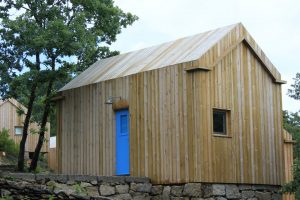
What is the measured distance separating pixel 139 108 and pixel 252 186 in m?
3.94

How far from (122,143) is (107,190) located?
87.6 inches

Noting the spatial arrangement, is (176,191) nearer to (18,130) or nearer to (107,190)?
(107,190)

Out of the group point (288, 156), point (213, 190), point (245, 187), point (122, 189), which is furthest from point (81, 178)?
point (288, 156)

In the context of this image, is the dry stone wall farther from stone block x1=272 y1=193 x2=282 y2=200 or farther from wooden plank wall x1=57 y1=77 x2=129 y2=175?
wooden plank wall x1=57 y1=77 x2=129 y2=175

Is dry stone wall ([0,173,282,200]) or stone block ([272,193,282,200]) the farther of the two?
stone block ([272,193,282,200])

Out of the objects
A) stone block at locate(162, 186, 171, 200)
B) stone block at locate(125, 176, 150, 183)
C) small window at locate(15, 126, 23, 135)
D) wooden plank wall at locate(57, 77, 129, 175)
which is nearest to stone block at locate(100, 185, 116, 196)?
stone block at locate(125, 176, 150, 183)

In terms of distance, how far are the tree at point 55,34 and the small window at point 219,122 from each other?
679 centimetres

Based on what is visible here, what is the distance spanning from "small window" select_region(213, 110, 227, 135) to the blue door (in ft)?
9.29

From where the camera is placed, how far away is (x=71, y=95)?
23.1 meters

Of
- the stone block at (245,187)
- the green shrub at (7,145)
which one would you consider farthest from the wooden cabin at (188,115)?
the green shrub at (7,145)

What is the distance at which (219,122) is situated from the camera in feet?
63.4

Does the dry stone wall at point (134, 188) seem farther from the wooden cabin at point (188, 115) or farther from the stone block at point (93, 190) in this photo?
the wooden cabin at point (188, 115)

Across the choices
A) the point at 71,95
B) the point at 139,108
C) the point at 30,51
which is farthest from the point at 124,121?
the point at 30,51

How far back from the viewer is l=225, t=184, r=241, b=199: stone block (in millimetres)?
18891
